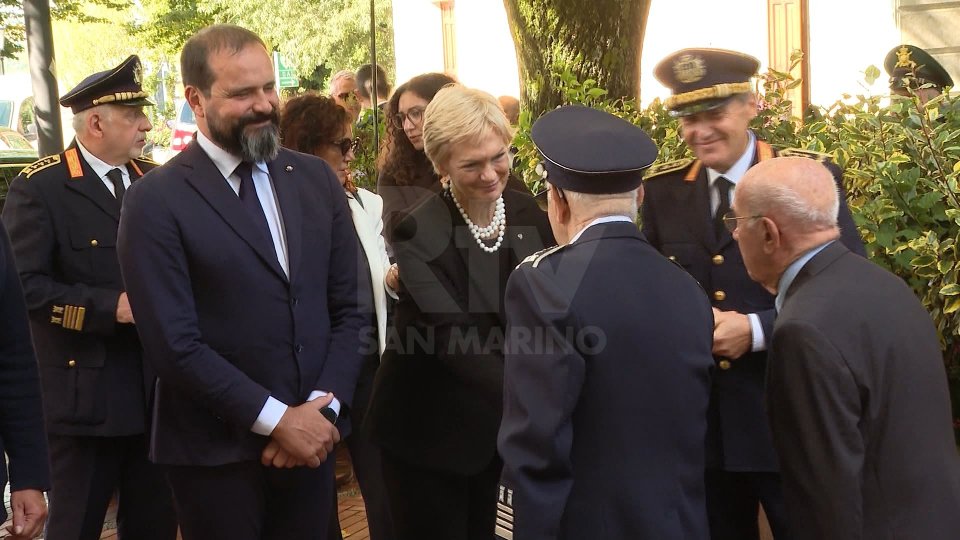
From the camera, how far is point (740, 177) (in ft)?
11.8

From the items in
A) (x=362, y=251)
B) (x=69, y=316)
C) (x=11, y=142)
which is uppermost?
(x=362, y=251)

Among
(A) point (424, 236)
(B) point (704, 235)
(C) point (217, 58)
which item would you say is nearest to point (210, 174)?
(C) point (217, 58)

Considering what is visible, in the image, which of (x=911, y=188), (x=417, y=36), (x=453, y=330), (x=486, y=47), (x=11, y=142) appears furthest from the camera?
(x=417, y=36)

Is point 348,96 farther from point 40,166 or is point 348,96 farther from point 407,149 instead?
point 40,166

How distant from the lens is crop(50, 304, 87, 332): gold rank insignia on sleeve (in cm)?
415

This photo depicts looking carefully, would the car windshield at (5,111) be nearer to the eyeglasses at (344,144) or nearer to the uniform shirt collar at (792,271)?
the eyeglasses at (344,144)

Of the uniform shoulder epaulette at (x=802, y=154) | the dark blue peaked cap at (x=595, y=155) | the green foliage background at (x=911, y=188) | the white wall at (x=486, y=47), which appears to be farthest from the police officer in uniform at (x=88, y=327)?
the white wall at (x=486, y=47)

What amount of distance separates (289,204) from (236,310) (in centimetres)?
37

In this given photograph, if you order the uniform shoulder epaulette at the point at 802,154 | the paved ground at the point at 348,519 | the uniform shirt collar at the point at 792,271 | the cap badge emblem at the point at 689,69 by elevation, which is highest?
the cap badge emblem at the point at 689,69

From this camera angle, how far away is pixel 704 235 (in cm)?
361

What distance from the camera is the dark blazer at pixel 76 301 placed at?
4180 millimetres

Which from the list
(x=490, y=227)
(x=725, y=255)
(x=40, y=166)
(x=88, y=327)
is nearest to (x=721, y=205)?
(x=725, y=255)

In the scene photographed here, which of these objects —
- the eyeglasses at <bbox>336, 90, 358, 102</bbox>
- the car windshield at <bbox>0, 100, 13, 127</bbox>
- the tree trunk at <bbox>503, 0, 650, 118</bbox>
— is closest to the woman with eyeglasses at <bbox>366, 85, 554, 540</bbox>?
the tree trunk at <bbox>503, 0, 650, 118</bbox>

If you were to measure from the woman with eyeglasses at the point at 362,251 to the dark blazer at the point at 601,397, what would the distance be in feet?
5.36
